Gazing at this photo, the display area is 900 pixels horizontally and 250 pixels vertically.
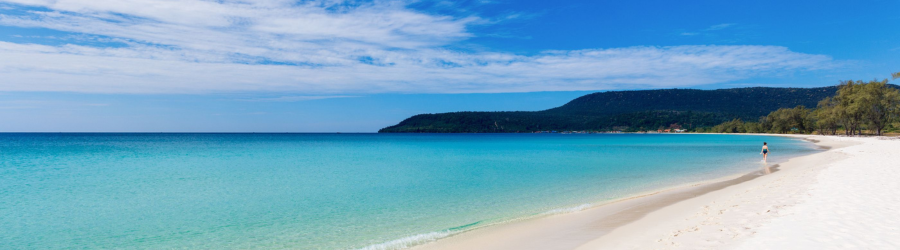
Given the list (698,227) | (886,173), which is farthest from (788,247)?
(886,173)

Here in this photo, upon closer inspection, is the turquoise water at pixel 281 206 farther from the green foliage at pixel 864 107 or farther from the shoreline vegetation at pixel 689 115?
the shoreline vegetation at pixel 689 115

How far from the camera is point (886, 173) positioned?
12.7m

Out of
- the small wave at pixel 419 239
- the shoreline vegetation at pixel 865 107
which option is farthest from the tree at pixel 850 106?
the small wave at pixel 419 239

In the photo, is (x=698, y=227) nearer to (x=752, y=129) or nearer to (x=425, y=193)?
(x=425, y=193)

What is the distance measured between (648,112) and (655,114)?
2585 mm

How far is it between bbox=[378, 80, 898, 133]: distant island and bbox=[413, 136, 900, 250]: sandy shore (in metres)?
138

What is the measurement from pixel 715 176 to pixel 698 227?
499 inches

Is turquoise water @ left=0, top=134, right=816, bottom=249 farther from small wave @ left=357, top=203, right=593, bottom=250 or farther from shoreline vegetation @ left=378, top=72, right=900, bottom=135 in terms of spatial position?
shoreline vegetation @ left=378, top=72, right=900, bottom=135

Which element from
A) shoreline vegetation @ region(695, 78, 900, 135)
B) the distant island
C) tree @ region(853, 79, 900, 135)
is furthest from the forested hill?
tree @ region(853, 79, 900, 135)

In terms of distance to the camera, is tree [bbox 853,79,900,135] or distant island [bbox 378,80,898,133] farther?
distant island [bbox 378,80,898,133]

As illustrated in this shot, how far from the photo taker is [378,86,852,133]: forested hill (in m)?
139

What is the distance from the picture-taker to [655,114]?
557 feet

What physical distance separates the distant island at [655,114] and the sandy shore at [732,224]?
13798cm

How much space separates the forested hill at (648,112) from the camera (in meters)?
139
